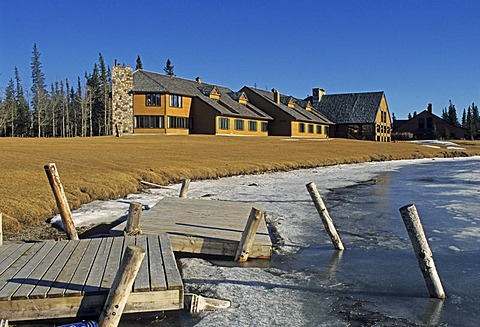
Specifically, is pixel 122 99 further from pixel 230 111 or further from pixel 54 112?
pixel 54 112

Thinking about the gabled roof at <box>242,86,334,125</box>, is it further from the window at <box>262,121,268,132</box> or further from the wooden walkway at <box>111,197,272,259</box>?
the wooden walkway at <box>111,197,272,259</box>

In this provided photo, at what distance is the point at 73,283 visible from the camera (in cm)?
568

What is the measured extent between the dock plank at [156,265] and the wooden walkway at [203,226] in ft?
3.03

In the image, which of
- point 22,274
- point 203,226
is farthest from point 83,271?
point 203,226

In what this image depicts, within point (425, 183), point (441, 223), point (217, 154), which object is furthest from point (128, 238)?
point (217, 154)

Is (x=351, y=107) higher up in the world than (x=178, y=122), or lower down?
higher up

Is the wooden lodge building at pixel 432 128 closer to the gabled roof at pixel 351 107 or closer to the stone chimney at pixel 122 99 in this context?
the gabled roof at pixel 351 107

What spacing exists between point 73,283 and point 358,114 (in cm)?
6825

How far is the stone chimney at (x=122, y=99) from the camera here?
49.9 m

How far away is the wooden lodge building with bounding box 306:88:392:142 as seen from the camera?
68.9 m

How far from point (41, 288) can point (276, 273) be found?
3.82 metres

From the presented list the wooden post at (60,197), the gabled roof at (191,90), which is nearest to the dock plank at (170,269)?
the wooden post at (60,197)

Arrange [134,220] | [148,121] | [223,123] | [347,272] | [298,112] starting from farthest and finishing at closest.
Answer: [298,112] < [223,123] < [148,121] < [134,220] < [347,272]

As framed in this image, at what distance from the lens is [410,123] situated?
9575 centimetres
